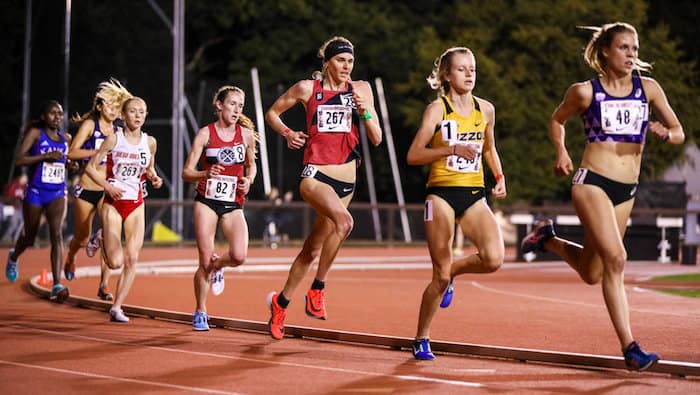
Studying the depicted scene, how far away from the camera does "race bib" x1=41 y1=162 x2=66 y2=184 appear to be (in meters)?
14.9

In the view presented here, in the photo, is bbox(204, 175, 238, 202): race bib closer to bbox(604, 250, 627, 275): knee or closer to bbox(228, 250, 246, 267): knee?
bbox(228, 250, 246, 267): knee

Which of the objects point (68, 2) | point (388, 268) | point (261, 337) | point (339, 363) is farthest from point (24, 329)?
point (68, 2)

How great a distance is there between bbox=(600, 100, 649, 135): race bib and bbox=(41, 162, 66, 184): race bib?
876cm

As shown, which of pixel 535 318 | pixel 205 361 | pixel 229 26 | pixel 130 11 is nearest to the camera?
pixel 205 361

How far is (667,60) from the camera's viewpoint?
1654 inches

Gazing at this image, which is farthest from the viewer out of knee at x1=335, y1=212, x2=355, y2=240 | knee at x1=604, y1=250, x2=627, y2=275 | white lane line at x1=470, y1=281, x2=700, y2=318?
white lane line at x1=470, y1=281, x2=700, y2=318

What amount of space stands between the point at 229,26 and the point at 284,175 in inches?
472

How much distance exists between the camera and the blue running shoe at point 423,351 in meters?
9.39

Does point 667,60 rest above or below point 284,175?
above

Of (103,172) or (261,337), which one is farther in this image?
(103,172)

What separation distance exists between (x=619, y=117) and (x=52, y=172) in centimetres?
887

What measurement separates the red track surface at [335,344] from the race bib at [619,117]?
1893mm

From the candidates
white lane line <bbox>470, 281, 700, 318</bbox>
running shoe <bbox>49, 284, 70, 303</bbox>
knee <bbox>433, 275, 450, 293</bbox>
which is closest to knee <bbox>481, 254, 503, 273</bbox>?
knee <bbox>433, 275, 450, 293</bbox>

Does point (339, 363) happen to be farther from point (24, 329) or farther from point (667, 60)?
point (667, 60)
